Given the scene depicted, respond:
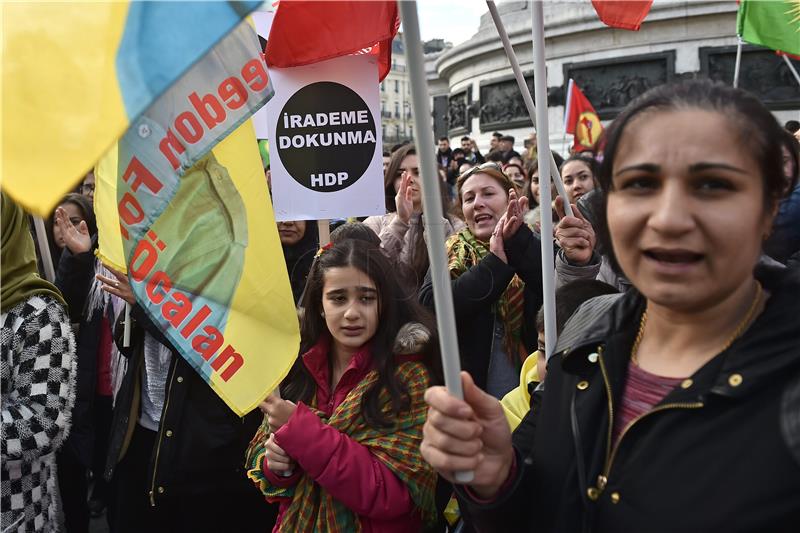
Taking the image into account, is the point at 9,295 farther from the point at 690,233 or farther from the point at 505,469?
the point at 690,233

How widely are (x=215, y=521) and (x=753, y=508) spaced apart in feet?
8.61

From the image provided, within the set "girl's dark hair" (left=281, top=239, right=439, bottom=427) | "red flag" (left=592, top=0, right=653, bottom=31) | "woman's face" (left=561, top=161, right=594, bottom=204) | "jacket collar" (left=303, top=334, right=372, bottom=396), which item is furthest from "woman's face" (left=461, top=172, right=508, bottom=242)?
"jacket collar" (left=303, top=334, right=372, bottom=396)

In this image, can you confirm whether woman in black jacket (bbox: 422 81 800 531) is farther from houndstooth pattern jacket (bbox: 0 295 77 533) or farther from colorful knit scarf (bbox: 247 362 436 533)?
houndstooth pattern jacket (bbox: 0 295 77 533)

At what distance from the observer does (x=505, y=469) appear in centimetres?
145

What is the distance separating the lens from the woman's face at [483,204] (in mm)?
3857

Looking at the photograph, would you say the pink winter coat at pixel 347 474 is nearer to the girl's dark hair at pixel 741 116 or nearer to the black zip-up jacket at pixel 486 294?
the black zip-up jacket at pixel 486 294

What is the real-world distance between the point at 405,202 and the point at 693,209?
3.12m

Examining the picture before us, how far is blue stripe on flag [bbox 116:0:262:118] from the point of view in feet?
3.89

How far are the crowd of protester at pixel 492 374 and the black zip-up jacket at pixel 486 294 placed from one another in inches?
0.4

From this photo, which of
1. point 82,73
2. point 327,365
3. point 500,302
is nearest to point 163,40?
point 82,73

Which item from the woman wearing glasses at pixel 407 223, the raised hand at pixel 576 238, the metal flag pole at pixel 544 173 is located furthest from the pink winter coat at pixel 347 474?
the woman wearing glasses at pixel 407 223

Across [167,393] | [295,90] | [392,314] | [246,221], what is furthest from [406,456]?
[295,90]

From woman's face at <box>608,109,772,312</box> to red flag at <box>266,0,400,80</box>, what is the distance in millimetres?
2450

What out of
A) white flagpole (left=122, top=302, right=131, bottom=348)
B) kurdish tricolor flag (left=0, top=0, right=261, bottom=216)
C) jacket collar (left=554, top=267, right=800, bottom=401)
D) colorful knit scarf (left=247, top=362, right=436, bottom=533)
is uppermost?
kurdish tricolor flag (left=0, top=0, right=261, bottom=216)
